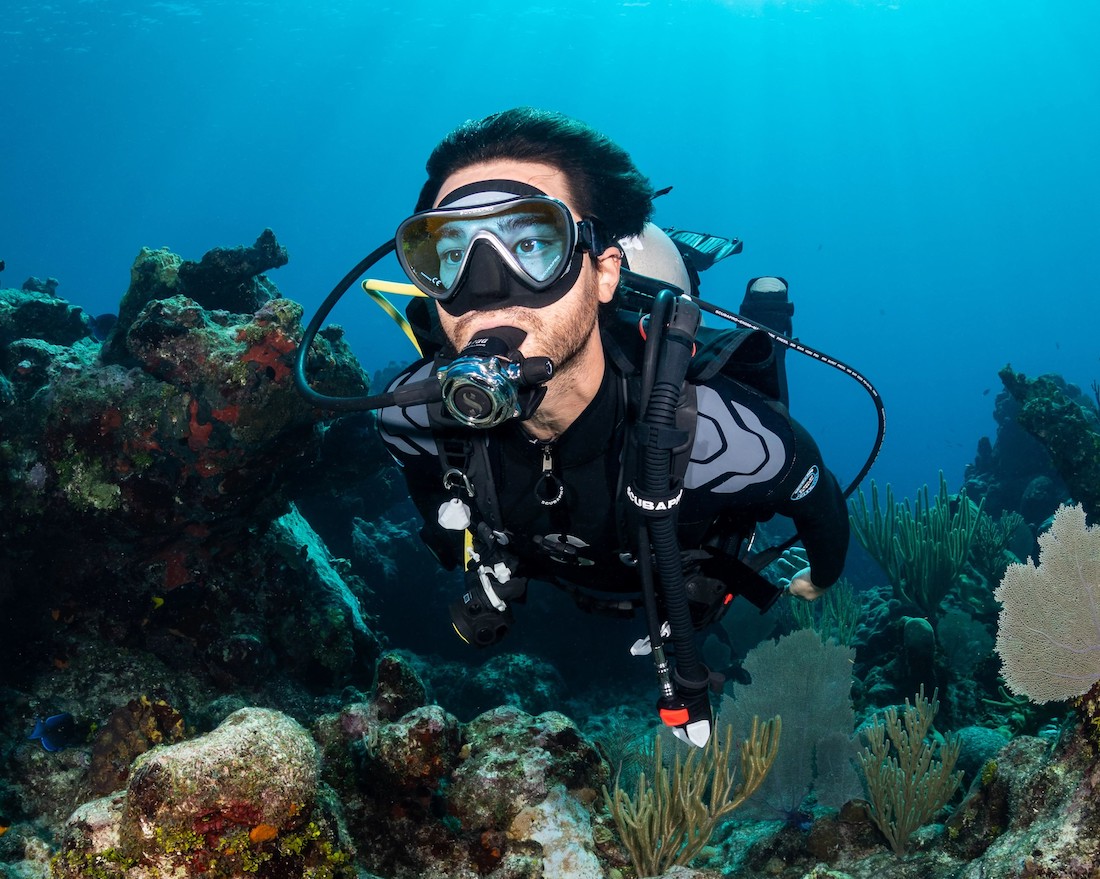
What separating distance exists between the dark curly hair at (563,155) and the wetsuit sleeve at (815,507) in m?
1.30

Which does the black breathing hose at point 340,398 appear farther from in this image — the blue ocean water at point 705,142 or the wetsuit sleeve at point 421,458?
the blue ocean water at point 705,142

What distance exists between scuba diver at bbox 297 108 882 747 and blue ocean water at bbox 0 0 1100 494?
132 ft

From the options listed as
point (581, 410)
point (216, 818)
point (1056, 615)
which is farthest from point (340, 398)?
point (1056, 615)

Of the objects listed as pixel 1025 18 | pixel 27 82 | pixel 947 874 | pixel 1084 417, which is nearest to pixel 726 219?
pixel 1025 18

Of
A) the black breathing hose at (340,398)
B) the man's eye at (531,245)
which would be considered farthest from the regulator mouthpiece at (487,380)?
the man's eye at (531,245)

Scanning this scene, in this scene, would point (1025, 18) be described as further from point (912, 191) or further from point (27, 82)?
point (27, 82)

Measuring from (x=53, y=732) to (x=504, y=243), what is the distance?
4.57m

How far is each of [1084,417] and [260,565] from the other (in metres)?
11.8

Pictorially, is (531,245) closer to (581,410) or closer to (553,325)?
(553,325)

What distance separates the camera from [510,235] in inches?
98.2

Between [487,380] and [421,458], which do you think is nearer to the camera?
[487,380]

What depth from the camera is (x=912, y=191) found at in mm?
119188

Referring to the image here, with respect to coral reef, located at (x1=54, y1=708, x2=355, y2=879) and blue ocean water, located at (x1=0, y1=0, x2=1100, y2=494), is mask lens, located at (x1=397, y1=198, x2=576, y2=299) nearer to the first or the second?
coral reef, located at (x1=54, y1=708, x2=355, y2=879)

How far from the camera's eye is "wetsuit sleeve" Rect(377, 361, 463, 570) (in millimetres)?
3273
